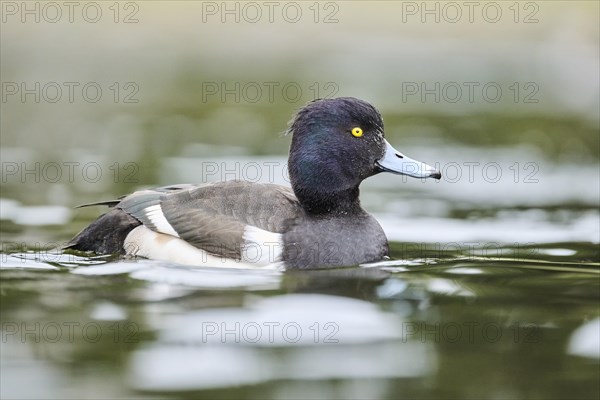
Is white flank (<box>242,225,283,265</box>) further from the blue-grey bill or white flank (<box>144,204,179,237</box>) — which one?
the blue-grey bill

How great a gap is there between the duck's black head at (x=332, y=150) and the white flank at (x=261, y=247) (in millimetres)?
580

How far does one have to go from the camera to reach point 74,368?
6375mm

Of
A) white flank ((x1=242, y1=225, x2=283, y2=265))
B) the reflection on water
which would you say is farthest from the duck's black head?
the reflection on water

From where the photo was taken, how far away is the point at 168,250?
8930 mm

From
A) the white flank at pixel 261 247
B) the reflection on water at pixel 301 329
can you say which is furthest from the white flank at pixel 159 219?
the white flank at pixel 261 247

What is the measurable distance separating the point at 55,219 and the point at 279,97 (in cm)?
652

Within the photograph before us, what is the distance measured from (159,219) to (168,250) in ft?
1.05

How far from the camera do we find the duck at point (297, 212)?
8.66 metres

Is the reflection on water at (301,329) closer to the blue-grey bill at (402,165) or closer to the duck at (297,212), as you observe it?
the duck at (297,212)

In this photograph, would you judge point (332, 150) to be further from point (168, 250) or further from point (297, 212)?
point (168, 250)

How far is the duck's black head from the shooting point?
900 centimetres

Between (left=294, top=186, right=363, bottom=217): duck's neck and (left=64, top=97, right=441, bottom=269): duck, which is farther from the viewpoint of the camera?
(left=294, top=186, right=363, bottom=217): duck's neck

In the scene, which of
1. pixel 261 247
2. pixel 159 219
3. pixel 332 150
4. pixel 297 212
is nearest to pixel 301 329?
pixel 261 247

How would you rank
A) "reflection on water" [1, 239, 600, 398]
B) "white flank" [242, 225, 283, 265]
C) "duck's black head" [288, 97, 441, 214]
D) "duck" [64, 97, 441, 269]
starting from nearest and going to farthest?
1. "reflection on water" [1, 239, 600, 398]
2. "white flank" [242, 225, 283, 265]
3. "duck" [64, 97, 441, 269]
4. "duck's black head" [288, 97, 441, 214]
